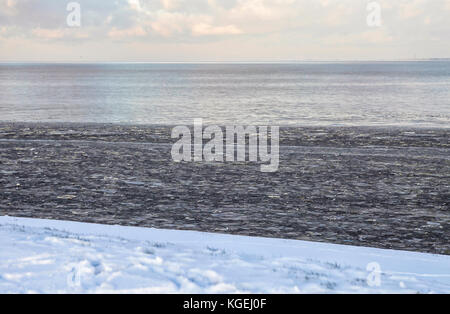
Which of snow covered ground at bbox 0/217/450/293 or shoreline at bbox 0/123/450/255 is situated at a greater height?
snow covered ground at bbox 0/217/450/293

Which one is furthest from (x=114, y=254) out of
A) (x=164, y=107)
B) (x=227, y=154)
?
(x=164, y=107)

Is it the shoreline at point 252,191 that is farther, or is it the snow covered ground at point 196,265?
the shoreline at point 252,191

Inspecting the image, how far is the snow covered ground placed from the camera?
6539 mm

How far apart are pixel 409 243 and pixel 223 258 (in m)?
3.84

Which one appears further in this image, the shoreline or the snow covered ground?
the shoreline

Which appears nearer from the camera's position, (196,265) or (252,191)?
(196,265)

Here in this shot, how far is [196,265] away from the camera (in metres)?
7.38

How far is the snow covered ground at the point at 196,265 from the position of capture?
21.5 ft

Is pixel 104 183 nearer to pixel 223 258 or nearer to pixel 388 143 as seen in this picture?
pixel 223 258

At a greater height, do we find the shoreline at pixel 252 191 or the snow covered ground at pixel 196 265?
the snow covered ground at pixel 196 265

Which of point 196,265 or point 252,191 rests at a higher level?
point 196,265

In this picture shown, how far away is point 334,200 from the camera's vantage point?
43.3 feet

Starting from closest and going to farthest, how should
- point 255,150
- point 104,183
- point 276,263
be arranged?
point 276,263 < point 104,183 < point 255,150
